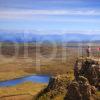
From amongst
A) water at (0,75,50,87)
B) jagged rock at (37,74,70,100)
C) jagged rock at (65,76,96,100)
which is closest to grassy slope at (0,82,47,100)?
water at (0,75,50,87)

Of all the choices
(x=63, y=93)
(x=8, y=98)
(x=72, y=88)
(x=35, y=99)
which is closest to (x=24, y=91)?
(x=8, y=98)

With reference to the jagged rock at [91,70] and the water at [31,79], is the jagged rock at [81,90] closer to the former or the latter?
the jagged rock at [91,70]

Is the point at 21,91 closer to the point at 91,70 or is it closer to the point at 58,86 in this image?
the point at 58,86

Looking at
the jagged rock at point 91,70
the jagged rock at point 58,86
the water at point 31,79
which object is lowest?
the water at point 31,79

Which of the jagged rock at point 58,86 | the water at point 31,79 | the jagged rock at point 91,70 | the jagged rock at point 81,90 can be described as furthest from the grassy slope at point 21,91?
the jagged rock at point 81,90

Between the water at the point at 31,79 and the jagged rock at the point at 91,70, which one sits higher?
the jagged rock at the point at 91,70

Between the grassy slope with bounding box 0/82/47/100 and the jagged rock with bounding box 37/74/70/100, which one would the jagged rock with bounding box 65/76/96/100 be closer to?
the jagged rock with bounding box 37/74/70/100

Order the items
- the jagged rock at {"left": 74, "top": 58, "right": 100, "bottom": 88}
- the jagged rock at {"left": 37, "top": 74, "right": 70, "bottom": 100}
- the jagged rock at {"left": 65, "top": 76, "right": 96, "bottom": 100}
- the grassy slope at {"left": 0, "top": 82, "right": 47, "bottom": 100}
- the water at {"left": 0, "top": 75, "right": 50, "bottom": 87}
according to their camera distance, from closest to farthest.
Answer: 1. the jagged rock at {"left": 65, "top": 76, "right": 96, "bottom": 100}
2. the jagged rock at {"left": 74, "top": 58, "right": 100, "bottom": 88}
3. the jagged rock at {"left": 37, "top": 74, "right": 70, "bottom": 100}
4. the grassy slope at {"left": 0, "top": 82, "right": 47, "bottom": 100}
5. the water at {"left": 0, "top": 75, "right": 50, "bottom": 87}

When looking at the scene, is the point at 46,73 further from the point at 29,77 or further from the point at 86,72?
the point at 86,72

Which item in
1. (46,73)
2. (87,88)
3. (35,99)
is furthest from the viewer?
(46,73)

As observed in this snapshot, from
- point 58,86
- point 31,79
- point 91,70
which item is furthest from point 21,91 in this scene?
point 91,70

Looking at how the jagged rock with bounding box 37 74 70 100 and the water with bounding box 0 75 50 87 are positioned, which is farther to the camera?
the water with bounding box 0 75 50 87
